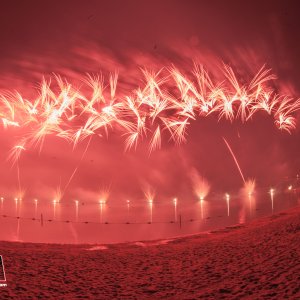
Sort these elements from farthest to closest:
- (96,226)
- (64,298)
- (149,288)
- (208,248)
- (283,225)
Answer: (96,226) < (283,225) < (208,248) < (149,288) < (64,298)

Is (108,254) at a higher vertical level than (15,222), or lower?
lower

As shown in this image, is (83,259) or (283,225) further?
(283,225)

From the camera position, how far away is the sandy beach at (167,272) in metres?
6.21

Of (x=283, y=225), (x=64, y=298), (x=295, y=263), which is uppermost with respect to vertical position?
(x=283, y=225)

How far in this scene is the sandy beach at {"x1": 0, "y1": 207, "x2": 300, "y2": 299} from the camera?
6.21 meters

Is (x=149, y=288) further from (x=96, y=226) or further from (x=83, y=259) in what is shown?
(x=96, y=226)

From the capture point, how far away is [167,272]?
26.5 ft

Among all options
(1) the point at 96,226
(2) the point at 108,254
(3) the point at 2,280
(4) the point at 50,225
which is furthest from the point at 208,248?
(4) the point at 50,225

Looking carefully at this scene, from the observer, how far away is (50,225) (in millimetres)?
23984

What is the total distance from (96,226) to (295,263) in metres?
18.5

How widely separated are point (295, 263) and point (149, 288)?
362cm

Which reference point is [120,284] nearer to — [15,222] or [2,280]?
[2,280]

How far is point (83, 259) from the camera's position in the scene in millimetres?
9633

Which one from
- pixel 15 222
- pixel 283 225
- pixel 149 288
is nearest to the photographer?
pixel 149 288
